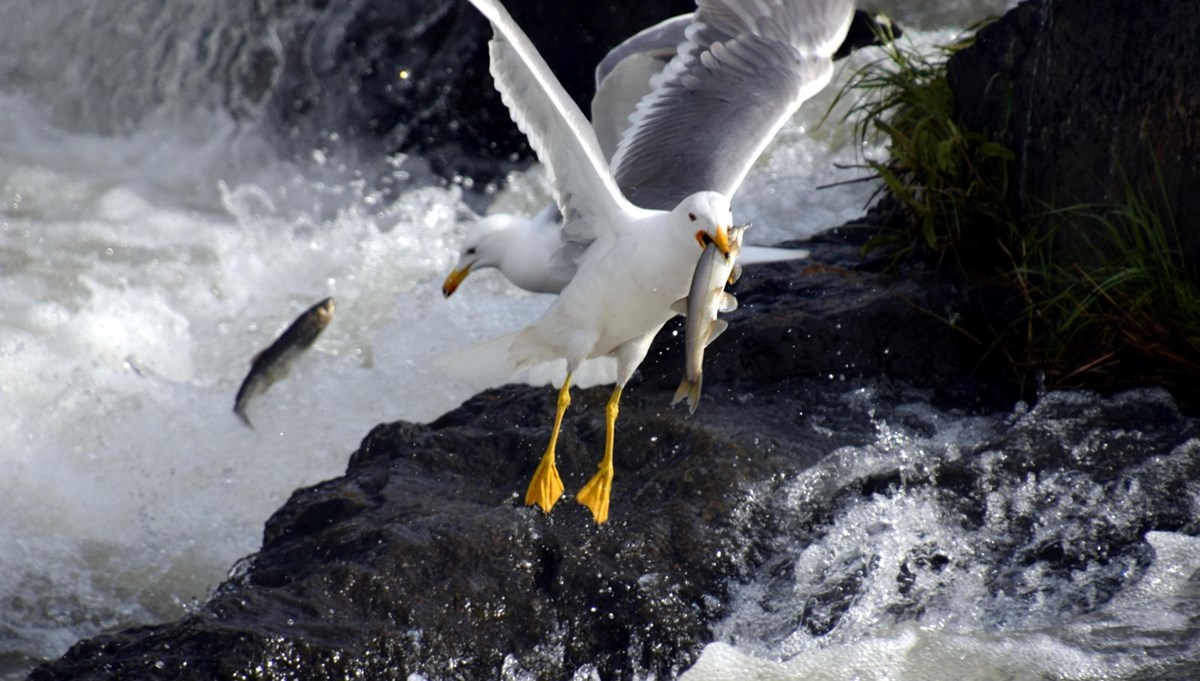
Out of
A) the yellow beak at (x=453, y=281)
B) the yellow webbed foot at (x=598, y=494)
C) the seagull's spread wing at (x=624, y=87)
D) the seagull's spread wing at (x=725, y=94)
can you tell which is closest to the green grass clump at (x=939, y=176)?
the seagull's spread wing at (x=725, y=94)

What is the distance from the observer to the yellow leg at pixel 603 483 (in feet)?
11.3

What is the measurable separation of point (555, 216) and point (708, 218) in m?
2.01

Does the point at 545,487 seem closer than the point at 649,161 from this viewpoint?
Yes

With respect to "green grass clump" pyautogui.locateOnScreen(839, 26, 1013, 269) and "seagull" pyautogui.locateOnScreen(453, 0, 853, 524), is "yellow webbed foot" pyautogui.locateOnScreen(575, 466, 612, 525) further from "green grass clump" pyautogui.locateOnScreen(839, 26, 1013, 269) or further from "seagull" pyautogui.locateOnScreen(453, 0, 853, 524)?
"green grass clump" pyautogui.locateOnScreen(839, 26, 1013, 269)

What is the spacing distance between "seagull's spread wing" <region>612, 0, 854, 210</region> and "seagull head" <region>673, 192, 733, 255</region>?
62 cm

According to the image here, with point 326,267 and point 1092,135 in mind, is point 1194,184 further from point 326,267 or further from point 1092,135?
point 326,267

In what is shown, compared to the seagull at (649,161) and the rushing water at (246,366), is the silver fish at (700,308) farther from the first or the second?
the rushing water at (246,366)

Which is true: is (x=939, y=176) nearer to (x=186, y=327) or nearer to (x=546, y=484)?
(x=546, y=484)

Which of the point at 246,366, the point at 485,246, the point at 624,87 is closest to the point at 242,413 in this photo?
the point at 246,366

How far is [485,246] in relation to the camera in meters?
5.40

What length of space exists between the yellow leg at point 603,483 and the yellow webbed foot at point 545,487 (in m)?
0.06

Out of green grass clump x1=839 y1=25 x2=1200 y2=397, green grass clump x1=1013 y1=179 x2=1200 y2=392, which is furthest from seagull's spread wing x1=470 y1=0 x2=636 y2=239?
green grass clump x1=1013 y1=179 x2=1200 y2=392

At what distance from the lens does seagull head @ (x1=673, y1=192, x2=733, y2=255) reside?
326 cm

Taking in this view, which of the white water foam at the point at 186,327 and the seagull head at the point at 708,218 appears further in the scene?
the white water foam at the point at 186,327
